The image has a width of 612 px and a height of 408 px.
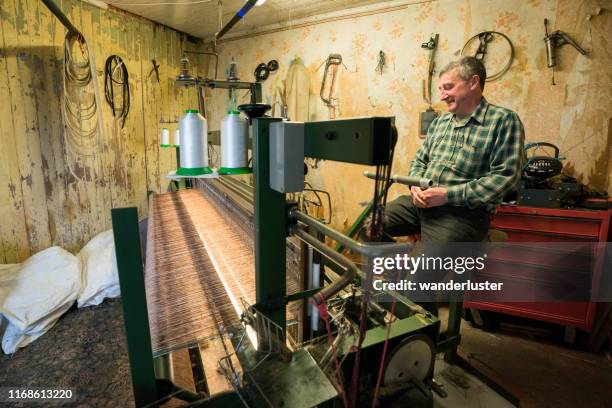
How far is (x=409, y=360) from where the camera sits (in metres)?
1.19

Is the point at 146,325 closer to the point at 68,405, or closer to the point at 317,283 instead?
the point at 317,283

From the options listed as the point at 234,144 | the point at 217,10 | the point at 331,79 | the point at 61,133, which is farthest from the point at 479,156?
the point at 61,133

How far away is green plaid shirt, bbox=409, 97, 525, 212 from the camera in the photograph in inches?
57.5

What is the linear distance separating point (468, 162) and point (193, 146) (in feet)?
4.33

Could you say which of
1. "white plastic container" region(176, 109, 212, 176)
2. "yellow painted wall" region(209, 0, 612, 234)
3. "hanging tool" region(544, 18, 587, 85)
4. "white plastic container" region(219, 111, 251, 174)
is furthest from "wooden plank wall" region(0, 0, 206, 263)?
"hanging tool" region(544, 18, 587, 85)

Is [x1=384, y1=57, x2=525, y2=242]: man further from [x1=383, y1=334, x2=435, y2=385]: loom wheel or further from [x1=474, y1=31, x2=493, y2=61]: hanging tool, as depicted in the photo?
[x1=474, y1=31, x2=493, y2=61]: hanging tool

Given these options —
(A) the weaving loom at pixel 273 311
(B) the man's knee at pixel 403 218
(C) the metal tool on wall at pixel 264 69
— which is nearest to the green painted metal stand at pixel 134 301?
(A) the weaving loom at pixel 273 311

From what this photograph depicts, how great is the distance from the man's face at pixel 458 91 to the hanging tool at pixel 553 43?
1.26m

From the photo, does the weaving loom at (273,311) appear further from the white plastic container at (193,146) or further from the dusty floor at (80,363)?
the dusty floor at (80,363)

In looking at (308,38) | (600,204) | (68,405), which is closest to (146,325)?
(68,405)

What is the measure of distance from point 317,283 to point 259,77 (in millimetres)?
3334

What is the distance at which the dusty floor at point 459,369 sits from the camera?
168 centimetres

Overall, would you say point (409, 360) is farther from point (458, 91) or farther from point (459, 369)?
point (458, 91)

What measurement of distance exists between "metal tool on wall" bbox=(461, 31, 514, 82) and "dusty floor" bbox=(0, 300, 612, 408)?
6.47ft
